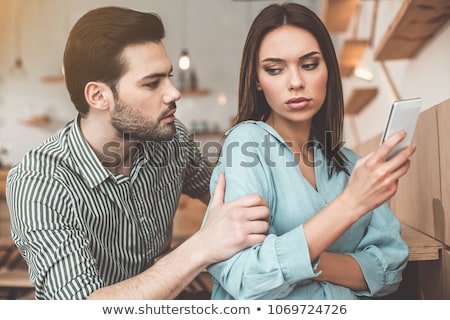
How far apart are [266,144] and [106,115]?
0.32 m

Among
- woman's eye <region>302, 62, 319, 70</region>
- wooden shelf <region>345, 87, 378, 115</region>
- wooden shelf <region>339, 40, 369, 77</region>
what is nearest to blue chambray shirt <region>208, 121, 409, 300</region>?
woman's eye <region>302, 62, 319, 70</region>

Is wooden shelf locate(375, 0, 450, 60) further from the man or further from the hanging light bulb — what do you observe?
the hanging light bulb

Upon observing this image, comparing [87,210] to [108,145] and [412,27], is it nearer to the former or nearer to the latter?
[108,145]

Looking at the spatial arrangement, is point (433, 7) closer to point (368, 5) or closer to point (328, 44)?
point (328, 44)

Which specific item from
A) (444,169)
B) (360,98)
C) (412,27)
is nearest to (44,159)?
(444,169)

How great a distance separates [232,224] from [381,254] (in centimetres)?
25

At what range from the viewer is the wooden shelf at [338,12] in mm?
1892

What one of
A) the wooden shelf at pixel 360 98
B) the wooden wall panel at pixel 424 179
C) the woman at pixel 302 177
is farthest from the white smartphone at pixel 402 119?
the wooden shelf at pixel 360 98

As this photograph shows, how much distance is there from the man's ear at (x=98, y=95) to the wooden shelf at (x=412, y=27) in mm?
599

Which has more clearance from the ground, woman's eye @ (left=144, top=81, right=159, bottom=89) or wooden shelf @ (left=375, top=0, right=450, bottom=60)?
wooden shelf @ (left=375, top=0, right=450, bottom=60)

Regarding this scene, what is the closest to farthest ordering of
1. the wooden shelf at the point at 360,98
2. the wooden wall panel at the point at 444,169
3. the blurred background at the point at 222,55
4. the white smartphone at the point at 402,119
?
the white smartphone at the point at 402,119 → the wooden wall panel at the point at 444,169 → the blurred background at the point at 222,55 → the wooden shelf at the point at 360,98

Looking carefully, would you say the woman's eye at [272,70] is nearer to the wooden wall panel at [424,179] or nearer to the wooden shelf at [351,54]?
the wooden wall panel at [424,179]

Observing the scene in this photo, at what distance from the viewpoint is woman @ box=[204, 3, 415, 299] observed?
596 millimetres
